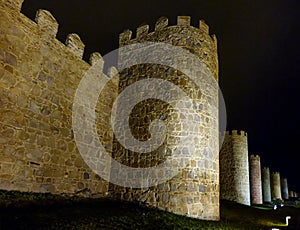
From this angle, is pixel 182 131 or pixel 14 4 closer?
pixel 14 4

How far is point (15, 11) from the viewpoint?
7.05m

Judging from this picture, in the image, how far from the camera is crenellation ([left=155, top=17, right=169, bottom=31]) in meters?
9.87

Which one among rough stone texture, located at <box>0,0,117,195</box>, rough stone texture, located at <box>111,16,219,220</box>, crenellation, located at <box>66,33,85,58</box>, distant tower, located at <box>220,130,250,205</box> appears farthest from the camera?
distant tower, located at <box>220,130,250,205</box>

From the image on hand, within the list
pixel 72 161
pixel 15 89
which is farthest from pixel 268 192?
pixel 15 89

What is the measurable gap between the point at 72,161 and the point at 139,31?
5.34 metres

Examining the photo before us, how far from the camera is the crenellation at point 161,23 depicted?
987 cm

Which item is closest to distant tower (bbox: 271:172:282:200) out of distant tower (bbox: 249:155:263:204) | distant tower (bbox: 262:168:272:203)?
distant tower (bbox: 262:168:272:203)

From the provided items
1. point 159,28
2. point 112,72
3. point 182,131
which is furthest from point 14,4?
point 182,131

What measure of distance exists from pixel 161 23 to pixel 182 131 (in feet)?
13.1

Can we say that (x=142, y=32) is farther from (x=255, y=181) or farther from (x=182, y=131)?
(x=255, y=181)

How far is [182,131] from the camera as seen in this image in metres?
8.66

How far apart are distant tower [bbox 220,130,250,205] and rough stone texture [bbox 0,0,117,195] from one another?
46.3 ft

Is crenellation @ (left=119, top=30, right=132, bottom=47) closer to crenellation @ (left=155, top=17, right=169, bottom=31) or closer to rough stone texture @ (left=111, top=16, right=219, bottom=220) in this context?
rough stone texture @ (left=111, top=16, right=219, bottom=220)

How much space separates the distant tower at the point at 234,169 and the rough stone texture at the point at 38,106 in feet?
46.3
